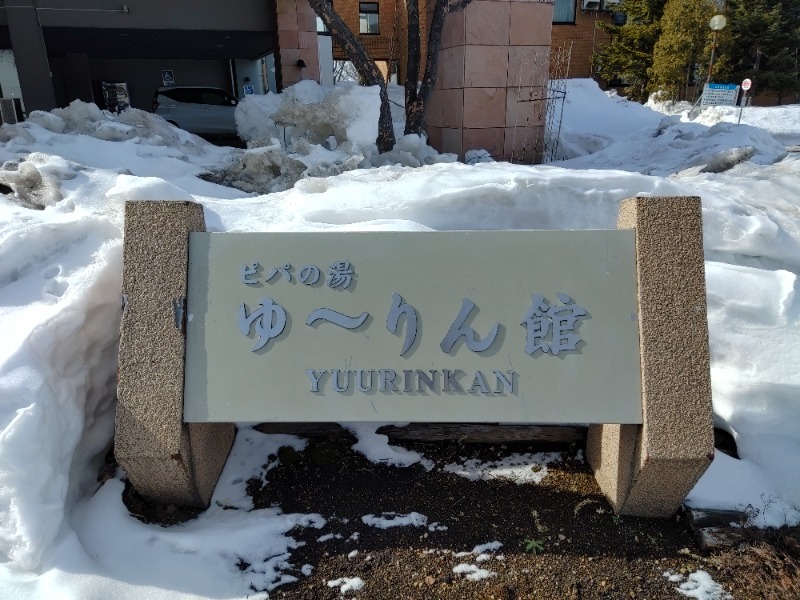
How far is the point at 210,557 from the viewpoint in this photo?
7.11ft

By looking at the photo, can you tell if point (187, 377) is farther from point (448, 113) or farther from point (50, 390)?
point (448, 113)

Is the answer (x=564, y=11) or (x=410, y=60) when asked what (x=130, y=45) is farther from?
(x=564, y=11)

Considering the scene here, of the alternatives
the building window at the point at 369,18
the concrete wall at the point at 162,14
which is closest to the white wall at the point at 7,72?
the concrete wall at the point at 162,14

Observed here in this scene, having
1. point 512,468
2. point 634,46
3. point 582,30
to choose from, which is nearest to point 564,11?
point 582,30

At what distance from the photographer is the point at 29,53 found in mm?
10438

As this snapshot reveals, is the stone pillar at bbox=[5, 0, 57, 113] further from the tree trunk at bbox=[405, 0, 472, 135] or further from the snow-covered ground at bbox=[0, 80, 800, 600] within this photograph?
the tree trunk at bbox=[405, 0, 472, 135]

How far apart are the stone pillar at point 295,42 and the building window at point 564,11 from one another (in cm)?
1562

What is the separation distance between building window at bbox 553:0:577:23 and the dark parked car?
47.5 feet

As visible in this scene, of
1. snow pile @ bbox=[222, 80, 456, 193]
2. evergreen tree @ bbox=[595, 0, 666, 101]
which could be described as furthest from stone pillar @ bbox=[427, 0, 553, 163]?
evergreen tree @ bbox=[595, 0, 666, 101]

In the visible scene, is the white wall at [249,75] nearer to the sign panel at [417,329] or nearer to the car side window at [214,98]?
the car side window at [214,98]

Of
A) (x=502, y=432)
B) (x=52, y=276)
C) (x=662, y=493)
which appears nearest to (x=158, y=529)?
(x=52, y=276)

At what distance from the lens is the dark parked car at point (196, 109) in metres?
13.8

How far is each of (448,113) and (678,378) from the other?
746cm

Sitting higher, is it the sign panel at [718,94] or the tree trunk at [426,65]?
the tree trunk at [426,65]
